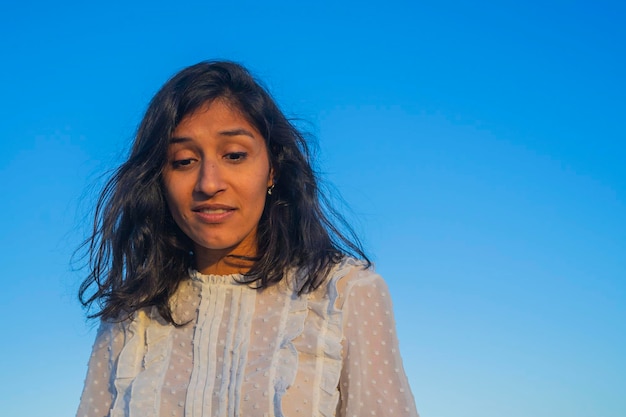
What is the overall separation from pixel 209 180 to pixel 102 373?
1275 mm

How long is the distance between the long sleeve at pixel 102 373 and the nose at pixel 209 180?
3.24 ft

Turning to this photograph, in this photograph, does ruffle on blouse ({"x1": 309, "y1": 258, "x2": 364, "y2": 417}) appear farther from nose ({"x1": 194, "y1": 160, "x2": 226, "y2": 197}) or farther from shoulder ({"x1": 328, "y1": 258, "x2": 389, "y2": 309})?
nose ({"x1": 194, "y1": 160, "x2": 226, "y2": 197})

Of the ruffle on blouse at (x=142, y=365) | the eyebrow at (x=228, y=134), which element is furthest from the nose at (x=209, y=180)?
the ruffle on blouse at (x=142, y=365)

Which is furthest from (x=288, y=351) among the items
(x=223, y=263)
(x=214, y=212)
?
(x=214, y=212)

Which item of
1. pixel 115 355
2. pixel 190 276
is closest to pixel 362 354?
pixel 190 276

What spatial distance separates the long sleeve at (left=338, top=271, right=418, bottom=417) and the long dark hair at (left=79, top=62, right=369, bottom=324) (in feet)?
0.72

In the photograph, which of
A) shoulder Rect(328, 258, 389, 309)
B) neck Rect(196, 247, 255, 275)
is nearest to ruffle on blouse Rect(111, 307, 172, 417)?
neck Rect(196, 247, 255, 275)

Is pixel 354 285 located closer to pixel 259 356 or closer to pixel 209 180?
pixel 259 356

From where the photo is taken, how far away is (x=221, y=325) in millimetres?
4219

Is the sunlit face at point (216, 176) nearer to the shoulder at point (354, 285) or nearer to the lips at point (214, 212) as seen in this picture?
the lips at point (214, 212)

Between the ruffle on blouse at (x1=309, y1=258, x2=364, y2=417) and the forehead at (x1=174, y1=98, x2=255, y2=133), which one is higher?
the forehead at (x1=174, y1=98, x2=255, y2=133)

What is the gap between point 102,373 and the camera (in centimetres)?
442

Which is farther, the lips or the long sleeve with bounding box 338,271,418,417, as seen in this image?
the lips

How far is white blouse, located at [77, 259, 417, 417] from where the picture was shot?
3875mm
